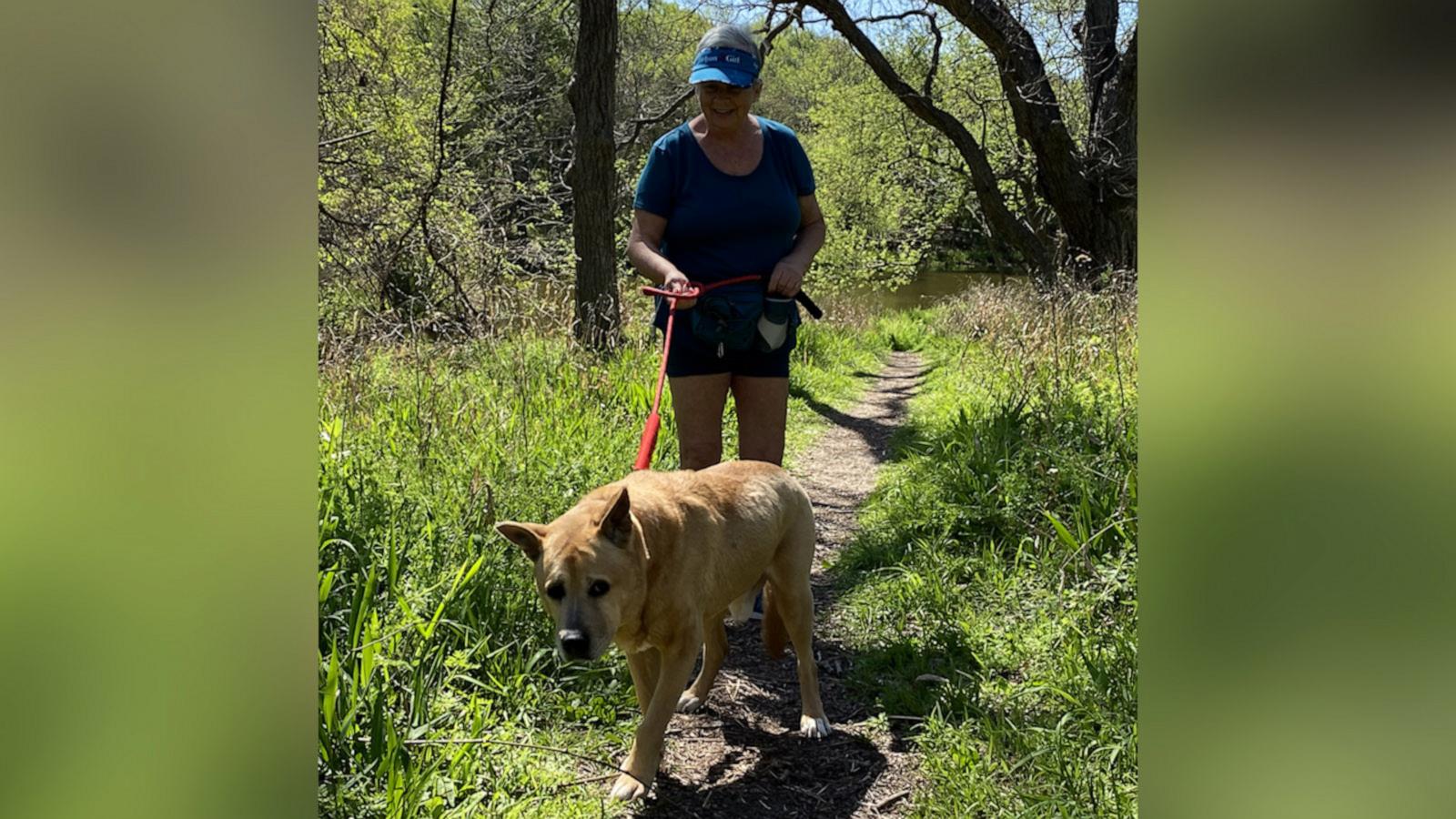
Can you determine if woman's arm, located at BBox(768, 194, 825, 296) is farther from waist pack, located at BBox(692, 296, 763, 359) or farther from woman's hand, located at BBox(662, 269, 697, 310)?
woman's hand, located at BBox(662, 269, 697, 310)

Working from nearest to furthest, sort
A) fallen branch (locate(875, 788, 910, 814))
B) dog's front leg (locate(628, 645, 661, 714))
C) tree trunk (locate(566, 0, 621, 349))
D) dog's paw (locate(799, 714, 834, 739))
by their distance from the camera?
fallen branch (locate(875, 788, 910, 814)), dog's front leg (locate(628, 645, 661, 714)), dog's paw (locate(799, 714, 834, 739)), tree trunk (locate(566, 0, 621, 349))

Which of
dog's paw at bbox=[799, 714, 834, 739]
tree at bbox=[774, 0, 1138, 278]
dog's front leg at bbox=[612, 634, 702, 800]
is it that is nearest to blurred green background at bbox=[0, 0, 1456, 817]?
dog's front leg at bbox=[612, 634, 702, 800]

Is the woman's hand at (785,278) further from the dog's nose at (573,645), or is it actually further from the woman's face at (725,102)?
the dog's nose at (573,645)

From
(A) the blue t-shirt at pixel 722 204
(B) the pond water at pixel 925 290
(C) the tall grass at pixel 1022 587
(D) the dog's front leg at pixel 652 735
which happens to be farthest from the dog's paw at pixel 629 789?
(B) the pond water at pixel 925 290

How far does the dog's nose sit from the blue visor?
2.22 m

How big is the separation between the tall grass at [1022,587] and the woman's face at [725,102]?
2.16 meters

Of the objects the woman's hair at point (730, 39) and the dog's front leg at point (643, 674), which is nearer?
the dog's front leg at point (643, 674)

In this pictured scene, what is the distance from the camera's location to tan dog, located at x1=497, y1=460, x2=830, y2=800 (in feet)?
9.41

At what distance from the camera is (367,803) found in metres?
2.48

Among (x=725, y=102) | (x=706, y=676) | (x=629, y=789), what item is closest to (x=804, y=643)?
(x=706, y=676)
